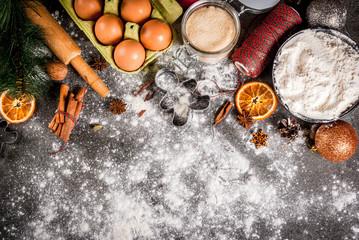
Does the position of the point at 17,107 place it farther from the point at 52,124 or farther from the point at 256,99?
the point at 256,99

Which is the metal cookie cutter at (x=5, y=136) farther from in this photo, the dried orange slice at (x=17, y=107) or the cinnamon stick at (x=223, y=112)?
the cinnamon stick at (x=223, y=112)

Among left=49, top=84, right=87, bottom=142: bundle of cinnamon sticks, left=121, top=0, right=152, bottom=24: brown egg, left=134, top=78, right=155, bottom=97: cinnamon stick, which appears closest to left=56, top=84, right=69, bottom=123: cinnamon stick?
left=49, top=84, right=87, bottom=142: bundle of cinnamon sticks

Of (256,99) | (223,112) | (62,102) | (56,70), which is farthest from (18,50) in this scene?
(256,99)

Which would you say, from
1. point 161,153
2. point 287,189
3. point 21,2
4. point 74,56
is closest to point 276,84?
point 287,189

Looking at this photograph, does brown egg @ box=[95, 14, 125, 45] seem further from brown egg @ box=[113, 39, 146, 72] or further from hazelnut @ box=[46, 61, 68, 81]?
hazelnut @ box=[46, 61, 68, 81]

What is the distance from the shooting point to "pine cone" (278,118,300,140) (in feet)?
4.01

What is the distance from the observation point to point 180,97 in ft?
4.05

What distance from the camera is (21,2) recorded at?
3.54ft

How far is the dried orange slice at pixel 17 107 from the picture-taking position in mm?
1177

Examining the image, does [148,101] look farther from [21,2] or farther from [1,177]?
[1,177]

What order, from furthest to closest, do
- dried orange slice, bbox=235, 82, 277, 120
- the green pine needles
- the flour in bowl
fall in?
dried orange slice, bbox=235, 82, 277, 120, the flour in bowl, the green pine needles

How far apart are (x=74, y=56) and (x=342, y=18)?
1317 millimetres

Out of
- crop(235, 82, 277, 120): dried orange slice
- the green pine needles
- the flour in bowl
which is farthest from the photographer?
crop(235, 82, 277, 120): dried orange slice

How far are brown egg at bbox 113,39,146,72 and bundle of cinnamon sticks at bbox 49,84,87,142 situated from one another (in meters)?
0.32
